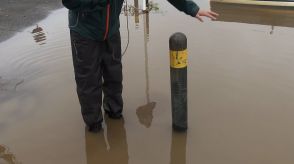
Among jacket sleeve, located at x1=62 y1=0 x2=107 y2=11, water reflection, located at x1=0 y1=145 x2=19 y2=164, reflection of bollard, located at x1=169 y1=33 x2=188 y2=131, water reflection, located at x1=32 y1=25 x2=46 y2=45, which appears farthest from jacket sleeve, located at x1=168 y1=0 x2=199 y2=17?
water reflection, located at x1=32 y1=25 x2=46 y2=45

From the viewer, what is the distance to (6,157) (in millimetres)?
3604

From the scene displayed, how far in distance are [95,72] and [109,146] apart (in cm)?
77

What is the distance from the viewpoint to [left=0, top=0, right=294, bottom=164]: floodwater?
3666mm

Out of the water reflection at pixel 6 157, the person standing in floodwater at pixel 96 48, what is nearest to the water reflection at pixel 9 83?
the water reflection at pixel 6 157

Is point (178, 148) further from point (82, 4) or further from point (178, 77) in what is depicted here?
point (82, 4)

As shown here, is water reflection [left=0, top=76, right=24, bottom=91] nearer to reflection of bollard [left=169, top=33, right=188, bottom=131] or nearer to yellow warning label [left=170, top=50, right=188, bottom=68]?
reflection of bollard [left=169, top=33, right=188, bottom=131]

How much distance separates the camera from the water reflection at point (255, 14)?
24.5 feet

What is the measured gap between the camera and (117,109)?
13.5 ft

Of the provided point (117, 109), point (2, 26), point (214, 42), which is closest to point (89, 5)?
point (117, 109)

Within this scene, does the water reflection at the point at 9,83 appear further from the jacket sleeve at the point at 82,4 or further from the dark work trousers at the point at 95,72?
the jacket sleeve at the point at 82,4

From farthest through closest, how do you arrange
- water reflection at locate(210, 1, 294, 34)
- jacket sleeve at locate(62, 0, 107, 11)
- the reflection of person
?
water reflection at locate(210, 1, 294, 34)
the reflection of person
jacket sleeve at locate(62, 0, 107, 11)

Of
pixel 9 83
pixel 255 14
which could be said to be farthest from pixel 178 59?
pixel 255 14

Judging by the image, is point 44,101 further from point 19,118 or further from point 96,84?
point 96,84

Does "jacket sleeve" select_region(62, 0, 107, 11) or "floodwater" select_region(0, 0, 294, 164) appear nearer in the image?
"jacket sleeve" select_region(62, 0, 107, 11)
